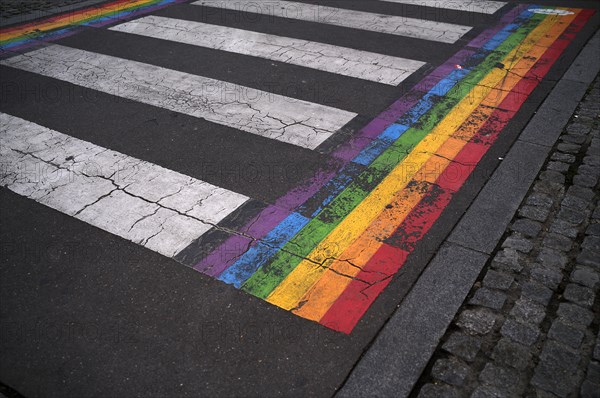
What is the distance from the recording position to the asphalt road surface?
3277 mm

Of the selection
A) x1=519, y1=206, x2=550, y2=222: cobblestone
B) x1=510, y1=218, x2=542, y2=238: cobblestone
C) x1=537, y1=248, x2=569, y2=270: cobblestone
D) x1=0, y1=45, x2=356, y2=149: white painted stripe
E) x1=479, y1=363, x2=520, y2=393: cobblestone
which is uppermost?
x1=0, y1=45, x2=356, y2=149: white painted stripe

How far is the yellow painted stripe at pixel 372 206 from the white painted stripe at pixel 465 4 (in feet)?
8.54

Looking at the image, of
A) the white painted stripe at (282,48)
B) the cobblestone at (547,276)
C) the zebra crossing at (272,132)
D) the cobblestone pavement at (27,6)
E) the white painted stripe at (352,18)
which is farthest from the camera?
the cobblestone pavement at (27,6)

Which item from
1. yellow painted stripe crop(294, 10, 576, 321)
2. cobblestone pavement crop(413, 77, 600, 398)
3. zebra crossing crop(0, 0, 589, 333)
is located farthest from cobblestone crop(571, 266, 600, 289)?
yellow painted stripe crop(294, 10, 576, 321)

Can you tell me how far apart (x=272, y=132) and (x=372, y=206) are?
63.9 inches

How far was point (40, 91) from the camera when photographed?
21.7 ft

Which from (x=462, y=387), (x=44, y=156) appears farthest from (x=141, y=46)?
(x=462, y=387)

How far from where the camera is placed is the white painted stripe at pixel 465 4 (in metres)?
8.57

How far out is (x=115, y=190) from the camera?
477cm

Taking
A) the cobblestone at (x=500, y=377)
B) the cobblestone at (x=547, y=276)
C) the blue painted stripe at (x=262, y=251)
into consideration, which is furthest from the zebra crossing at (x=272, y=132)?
the cobblestone at (x=547, y=276)

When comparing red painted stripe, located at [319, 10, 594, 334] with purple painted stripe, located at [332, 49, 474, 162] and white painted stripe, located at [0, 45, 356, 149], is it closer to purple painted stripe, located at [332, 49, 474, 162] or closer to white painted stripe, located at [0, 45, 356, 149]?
purple painted stripe, located at [332, 49, 474, 162]

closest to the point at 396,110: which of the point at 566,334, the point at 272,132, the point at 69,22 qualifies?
the point at 272,132

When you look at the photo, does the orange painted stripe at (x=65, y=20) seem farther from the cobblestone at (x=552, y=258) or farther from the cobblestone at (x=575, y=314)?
the cobblestone at (x=575, y=314)

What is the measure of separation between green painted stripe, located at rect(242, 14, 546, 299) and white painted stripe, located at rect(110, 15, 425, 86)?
2.59ft
